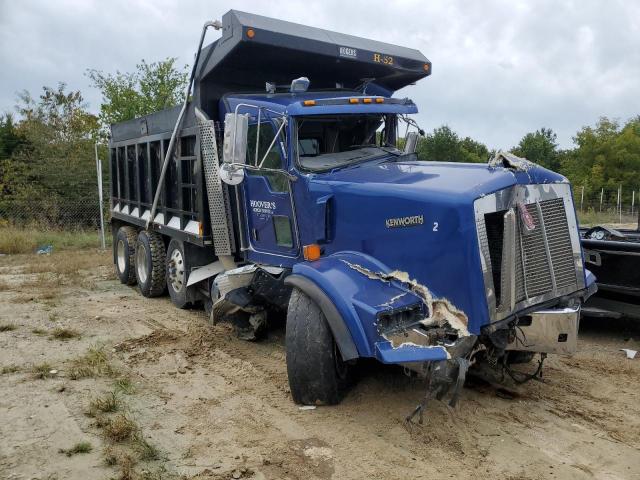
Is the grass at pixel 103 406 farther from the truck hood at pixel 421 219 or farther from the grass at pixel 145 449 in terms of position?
the truck hood at pixel 421 219

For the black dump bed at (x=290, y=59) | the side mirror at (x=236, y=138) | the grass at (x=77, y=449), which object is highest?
the black dump bed at (x=290, y=59)

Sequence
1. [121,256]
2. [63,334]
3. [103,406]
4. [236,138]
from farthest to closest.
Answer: [121,256] → [63,334] → [236,138] → [103,406]

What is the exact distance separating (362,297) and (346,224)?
3.17 feet

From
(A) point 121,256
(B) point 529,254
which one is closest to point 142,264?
(A) point 121,256

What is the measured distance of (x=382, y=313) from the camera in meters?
4.15

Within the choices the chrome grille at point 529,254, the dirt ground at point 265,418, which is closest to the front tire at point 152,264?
the dirt ground at point 265,418

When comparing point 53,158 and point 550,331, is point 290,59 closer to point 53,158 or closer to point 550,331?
point 550,331

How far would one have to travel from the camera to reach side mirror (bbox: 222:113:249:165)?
18.1ft

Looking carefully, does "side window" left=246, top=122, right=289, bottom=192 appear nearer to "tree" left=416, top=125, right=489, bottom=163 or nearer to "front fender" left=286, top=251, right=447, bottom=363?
"front fender" left=286, top=251, right=447, bottom=363

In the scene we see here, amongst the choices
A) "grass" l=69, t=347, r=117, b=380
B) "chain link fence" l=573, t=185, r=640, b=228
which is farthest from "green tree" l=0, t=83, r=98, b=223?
"chain link fence" l=573, t=185, r=640, b=228

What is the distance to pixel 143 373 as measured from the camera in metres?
5.74

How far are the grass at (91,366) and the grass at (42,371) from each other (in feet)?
0.60

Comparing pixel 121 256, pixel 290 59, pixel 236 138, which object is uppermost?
pixel 290 59

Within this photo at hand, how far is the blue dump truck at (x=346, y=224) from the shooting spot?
14.0ft
